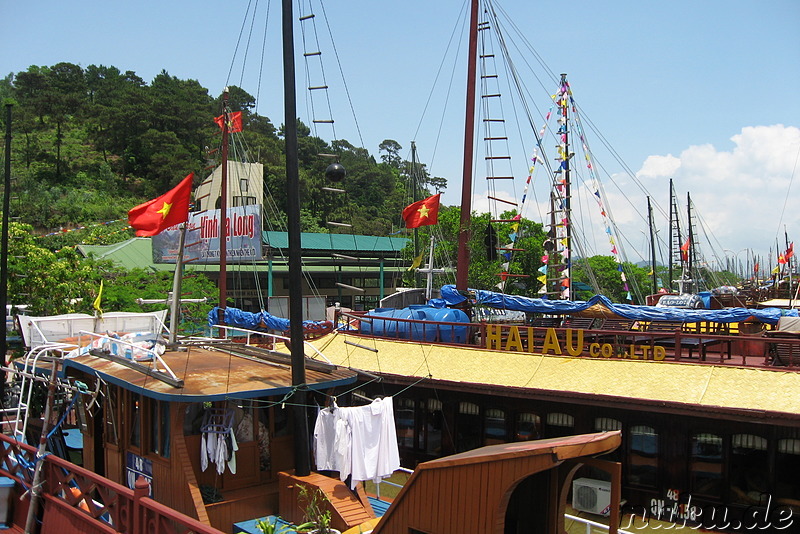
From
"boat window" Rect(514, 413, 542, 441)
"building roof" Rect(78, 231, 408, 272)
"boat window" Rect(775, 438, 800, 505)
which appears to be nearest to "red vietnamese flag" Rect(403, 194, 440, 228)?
"boat window" Rect(514, 413, 542, 441)

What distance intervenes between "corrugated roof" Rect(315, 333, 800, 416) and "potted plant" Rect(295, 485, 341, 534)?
17.6ft

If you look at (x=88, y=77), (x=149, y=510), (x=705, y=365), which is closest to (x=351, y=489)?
(x=149, y=510)

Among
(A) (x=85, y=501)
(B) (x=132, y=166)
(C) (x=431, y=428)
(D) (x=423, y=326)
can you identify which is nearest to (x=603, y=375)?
(C) (x=431, y=428)

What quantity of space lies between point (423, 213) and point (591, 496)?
1048cm

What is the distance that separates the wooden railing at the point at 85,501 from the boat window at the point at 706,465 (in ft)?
29.3

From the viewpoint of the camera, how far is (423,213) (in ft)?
67.4

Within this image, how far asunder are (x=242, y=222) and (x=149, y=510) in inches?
1204

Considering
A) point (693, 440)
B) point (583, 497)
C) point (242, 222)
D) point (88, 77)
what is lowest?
point (583, 497)

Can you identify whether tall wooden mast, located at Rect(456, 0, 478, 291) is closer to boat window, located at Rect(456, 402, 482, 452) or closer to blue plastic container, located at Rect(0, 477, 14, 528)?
boat window, located at Rect(456, 402, 482, 452)

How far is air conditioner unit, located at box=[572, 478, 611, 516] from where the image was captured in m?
12.3

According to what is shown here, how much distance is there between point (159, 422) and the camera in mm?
9328

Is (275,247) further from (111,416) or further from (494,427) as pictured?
(111,416)

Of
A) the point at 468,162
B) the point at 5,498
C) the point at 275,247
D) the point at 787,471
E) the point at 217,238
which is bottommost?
the point at 5,498

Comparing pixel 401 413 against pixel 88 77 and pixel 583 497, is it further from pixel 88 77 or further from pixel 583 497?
pixel 88 77
